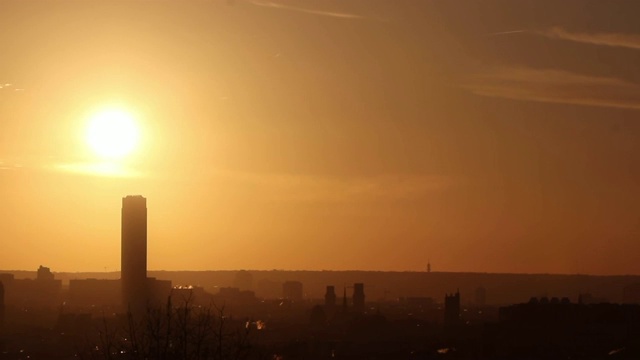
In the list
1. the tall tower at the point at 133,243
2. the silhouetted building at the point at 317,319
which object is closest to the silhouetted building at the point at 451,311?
the silhouetted building at the point at 317,319

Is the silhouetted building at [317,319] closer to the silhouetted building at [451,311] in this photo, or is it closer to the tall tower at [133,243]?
the silhouetted building at [451,311]

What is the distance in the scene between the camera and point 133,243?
16612cm

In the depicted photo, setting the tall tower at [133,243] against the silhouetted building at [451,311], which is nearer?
the silhouetted building at [451,311]

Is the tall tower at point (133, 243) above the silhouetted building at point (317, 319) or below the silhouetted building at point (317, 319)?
above

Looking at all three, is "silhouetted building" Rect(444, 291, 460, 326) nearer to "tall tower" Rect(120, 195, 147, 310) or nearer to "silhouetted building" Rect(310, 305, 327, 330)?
"silhouetted building" Rect(310, 305, 327, 330)

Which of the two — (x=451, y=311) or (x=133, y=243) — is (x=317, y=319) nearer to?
(x=451, y=311)

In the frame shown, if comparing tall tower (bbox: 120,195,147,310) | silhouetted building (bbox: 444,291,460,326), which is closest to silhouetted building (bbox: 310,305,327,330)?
silhouetted building (bbox: 444,291,460,326)

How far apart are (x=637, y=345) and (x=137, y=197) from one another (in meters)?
101

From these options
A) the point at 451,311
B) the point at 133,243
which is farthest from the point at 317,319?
the point at 133,243

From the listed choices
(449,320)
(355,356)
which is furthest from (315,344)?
(449,320)

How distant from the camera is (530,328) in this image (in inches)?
3656

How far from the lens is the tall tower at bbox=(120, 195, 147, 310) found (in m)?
164

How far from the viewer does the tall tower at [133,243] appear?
537ft

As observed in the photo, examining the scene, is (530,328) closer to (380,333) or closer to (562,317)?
(562,317)
